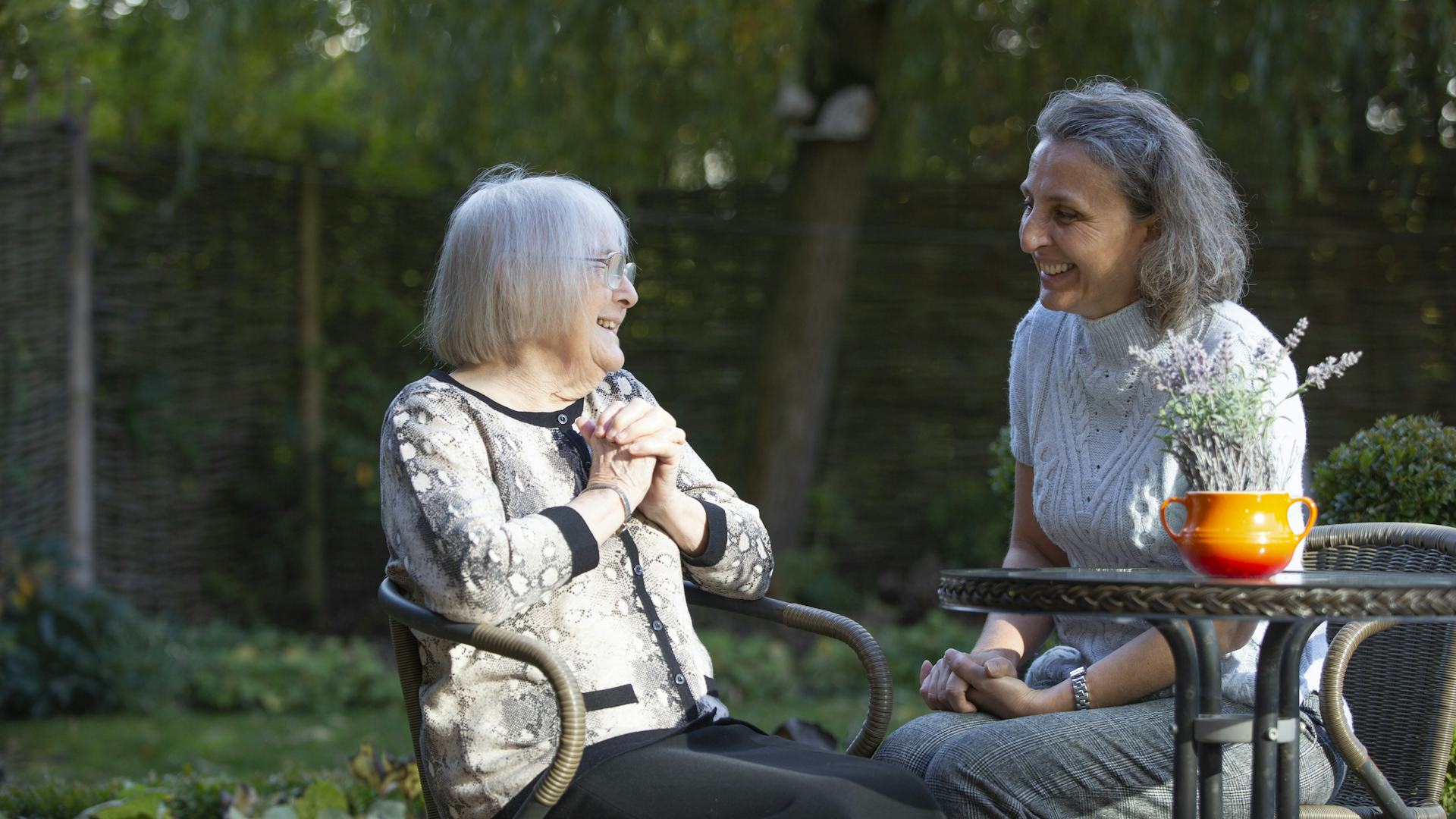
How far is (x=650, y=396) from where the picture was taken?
262 centimetres

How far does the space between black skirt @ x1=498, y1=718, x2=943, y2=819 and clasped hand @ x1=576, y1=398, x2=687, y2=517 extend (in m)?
0.39

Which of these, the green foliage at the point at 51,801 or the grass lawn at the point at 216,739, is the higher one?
the green foliage at the point at 51,801

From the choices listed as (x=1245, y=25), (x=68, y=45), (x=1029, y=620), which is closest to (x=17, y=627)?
(x=68, y=45)

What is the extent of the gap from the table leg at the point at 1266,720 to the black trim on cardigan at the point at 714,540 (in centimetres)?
89

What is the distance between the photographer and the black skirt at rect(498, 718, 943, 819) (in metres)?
1.99

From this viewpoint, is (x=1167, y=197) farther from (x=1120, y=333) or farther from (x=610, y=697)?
(x=610, y=697)

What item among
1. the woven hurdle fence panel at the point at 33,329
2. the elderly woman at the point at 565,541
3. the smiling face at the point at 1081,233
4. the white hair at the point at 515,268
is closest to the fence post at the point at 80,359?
the woven hurdle fence panel at the point at 33,329

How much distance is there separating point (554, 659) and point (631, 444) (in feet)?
1.25

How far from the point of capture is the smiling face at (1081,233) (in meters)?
2.39

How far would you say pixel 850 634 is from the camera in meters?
2.48

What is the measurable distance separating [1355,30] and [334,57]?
241 inches

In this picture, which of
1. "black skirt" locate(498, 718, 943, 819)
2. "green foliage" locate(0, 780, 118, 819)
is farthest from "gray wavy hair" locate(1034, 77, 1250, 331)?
"green foliage" locate(0, 780, 118, 819)

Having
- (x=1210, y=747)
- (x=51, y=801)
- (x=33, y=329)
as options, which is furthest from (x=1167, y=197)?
(x=33, y=329)

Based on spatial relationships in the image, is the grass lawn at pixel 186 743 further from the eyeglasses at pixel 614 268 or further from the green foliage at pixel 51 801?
the eyeglasses at pixel 614 268
